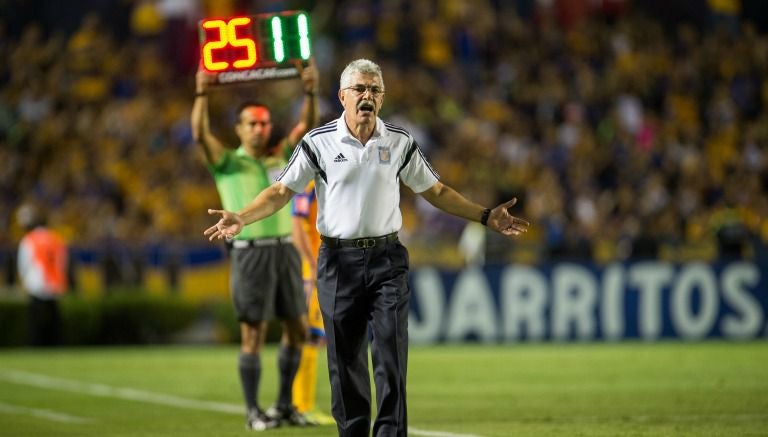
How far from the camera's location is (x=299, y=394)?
485 inches

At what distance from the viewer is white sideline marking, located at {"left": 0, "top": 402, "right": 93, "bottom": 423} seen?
12.9m

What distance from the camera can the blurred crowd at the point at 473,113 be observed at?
2622 centimetres

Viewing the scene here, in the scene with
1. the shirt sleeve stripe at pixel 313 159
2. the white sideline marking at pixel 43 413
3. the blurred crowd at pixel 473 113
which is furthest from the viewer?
the blurred crowd at pixel 473 113

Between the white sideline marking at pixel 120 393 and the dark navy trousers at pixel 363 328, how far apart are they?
224 cm

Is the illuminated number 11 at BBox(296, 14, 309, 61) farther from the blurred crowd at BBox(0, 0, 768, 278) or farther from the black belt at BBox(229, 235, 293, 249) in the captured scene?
the blurred crowd at BBox(0, 0, 768, 278)

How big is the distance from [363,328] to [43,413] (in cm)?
615

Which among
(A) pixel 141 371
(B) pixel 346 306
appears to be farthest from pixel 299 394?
(A) pixel 141 371

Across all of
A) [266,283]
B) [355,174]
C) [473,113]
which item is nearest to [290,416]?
[266,283]

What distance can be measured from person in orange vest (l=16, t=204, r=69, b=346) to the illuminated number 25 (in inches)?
518

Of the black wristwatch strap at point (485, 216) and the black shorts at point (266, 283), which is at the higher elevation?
the black wristwatch strap at point (485, 216)

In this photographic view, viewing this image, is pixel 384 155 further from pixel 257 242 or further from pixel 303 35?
pixel 257 242

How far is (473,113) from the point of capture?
29703mm

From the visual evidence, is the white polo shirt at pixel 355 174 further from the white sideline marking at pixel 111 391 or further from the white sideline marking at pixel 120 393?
the white sideline marking at pixel 111 391

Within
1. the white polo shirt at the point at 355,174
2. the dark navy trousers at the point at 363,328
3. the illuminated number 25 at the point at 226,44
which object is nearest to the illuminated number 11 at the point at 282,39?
the illuminated number 25 at the point at 226,44
